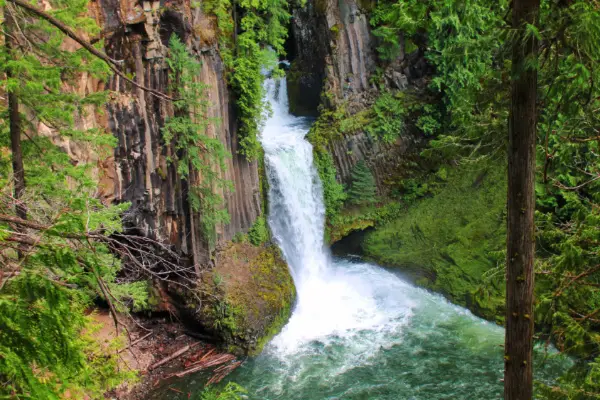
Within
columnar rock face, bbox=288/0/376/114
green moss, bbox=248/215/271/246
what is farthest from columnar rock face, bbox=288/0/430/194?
green moss, bbox=248/215/271/246

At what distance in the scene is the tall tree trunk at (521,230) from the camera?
4.11 m

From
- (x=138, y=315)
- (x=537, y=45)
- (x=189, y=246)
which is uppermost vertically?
(x=537, y=45)

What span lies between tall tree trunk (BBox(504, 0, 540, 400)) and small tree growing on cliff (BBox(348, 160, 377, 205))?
1418 cm

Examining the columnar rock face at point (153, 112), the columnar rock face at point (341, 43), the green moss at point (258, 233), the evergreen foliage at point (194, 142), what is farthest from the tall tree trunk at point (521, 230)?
the columnar rock face at point (341, 43)

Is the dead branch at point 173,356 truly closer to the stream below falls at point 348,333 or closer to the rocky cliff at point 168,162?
the rocky cliff at point 168,162

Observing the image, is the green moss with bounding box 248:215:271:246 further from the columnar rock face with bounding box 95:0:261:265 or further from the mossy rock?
the columnar rock face with bounding box 95:0:261:265

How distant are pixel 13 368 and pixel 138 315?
12058mm

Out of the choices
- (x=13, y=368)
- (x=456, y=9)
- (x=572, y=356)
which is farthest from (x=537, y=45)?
(x=572, y=356)

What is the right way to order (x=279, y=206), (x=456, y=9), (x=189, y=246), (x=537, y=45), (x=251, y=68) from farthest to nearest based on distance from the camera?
(x=279, y=206)
(x=251, y=68)
(x=189, y=246)
(x=456, y=9)
(x=537, y=45)

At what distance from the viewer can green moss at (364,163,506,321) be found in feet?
49.4

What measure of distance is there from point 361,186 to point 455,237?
4.27m

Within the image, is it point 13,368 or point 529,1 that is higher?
point 529,1

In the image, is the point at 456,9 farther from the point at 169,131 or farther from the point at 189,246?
the point at 189,246

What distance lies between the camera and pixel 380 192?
1886cm
